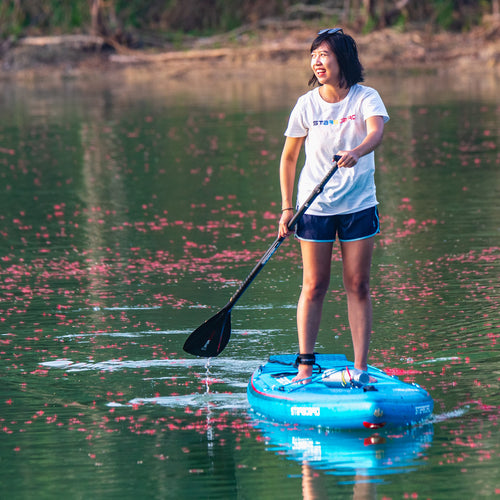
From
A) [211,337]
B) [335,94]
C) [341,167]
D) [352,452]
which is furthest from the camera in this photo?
[211,337]

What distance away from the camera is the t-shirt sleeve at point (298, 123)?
215 inches

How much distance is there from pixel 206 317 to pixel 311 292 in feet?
6.25

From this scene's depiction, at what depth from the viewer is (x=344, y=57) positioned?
214 inches

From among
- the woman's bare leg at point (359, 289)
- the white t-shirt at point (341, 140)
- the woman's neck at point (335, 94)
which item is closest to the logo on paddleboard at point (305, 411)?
the woman's bare leg at point (359, 289)

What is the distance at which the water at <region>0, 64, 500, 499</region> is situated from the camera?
15.9 feet

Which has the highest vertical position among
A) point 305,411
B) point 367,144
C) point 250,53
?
point 367,144

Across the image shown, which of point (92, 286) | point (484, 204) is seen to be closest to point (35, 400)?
point (92, 286)

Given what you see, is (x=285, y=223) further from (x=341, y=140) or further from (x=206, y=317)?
(x=206, y=317)

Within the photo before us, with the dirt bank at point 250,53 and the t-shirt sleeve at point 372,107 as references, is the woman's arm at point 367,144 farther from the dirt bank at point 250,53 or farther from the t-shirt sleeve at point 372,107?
the dirt bank at point 250,53

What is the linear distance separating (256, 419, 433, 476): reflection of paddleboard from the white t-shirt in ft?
3.37

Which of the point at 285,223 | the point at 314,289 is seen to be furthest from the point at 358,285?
the point at 285,223

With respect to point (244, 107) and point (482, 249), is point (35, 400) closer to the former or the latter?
point (482, 249)

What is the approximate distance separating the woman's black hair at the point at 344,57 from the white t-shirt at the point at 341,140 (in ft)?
0.17

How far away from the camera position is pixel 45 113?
23.5m
